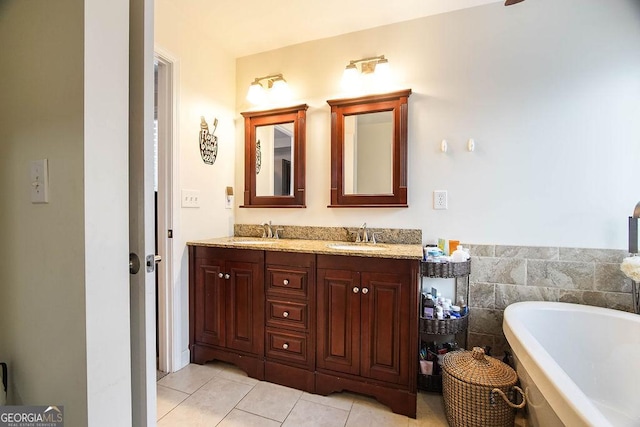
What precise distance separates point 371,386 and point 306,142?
69.2 inches

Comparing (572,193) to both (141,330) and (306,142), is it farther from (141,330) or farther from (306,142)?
(141,330)

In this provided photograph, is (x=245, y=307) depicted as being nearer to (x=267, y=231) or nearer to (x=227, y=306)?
(x=227, y=306)

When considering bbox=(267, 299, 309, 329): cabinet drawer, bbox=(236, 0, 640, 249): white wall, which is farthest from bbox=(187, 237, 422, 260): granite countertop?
bbox=(267, 299, 309, 329): cabinet drawer

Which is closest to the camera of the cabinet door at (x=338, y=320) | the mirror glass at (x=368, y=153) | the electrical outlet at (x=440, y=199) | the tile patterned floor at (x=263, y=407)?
the tile patterned floor at (x=263, y=407)

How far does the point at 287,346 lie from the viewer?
5.89ft

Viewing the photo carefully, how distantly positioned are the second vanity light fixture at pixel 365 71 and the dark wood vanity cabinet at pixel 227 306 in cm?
142

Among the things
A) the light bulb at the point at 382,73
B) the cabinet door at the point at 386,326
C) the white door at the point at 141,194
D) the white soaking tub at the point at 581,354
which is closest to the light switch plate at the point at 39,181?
the white door at the point at 141,194

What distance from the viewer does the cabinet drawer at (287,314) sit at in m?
1.76

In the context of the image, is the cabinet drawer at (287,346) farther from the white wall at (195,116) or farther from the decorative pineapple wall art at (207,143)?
the decorative pineapple wall art at (207,143)

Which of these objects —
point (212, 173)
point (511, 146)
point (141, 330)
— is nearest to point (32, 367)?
point (141, 330)

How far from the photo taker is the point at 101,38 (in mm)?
705

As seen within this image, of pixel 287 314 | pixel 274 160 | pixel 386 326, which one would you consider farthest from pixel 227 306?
pixel 274 160

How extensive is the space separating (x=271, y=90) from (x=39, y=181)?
1.90 metres

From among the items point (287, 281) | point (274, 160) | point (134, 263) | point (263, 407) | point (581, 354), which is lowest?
point (263, 407)
